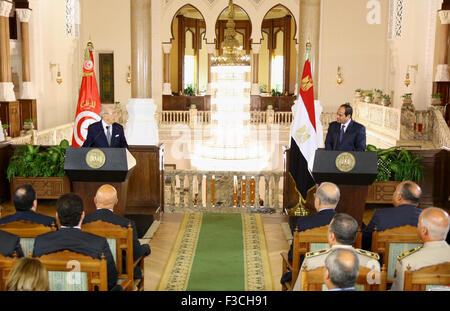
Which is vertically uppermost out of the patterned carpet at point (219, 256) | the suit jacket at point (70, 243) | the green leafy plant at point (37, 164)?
the suit jacket at point (70, 243)

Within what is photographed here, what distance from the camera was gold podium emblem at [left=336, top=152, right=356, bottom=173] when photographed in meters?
5.46

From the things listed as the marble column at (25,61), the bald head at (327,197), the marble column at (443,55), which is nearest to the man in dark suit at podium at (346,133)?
the bald head at (327,197)

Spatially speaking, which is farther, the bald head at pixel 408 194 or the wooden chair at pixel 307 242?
the bald head at pixel 408 194

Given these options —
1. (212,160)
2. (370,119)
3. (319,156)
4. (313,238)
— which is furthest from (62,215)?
(370,119)

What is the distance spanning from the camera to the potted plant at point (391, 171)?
7.35 metres

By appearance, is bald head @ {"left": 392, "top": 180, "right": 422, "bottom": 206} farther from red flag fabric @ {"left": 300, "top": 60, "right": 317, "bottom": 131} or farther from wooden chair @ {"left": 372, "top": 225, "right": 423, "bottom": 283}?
red flag fabric @ {"left": 300, "top": 60, "right": 317, "bottom": 131}

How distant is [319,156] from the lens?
5.48 metres

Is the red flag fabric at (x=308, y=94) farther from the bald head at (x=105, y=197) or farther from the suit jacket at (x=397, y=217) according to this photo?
the bald head at (x=105, y=197)

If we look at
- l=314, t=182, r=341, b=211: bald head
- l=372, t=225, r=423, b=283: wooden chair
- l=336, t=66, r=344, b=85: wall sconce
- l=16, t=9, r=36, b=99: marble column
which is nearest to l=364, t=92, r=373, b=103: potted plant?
l=336, t=66, r=344, b=85: wall sconce

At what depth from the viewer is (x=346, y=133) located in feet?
19.3

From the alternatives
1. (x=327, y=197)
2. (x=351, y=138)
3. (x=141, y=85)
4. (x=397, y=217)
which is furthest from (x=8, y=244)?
(x=141, y=85)

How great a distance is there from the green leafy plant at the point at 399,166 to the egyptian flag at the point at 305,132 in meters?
1.45

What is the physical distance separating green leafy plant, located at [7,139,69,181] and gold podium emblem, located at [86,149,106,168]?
236 cm
